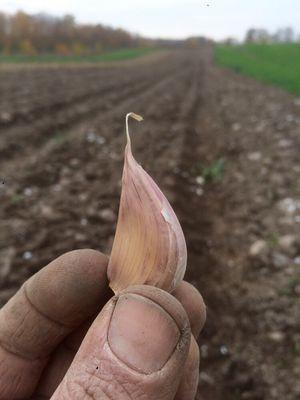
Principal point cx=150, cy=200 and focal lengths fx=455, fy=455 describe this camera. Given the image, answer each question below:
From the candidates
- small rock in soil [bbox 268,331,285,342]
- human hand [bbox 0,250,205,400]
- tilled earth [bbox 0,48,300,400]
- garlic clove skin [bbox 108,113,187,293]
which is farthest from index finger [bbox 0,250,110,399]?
small rock in soil [bbox 268,331,285,342]

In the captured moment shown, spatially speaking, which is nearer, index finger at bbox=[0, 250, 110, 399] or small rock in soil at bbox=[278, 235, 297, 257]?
index finger at bbox=[0, 250, 110, 399]

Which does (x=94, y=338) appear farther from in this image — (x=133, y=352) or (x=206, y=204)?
(x=206, y=204)

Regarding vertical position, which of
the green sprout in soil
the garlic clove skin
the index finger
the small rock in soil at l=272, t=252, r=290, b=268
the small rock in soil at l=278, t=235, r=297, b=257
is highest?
the garlic clove skin

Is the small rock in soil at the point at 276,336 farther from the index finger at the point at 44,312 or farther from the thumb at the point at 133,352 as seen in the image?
the thumb at the point at 133,352

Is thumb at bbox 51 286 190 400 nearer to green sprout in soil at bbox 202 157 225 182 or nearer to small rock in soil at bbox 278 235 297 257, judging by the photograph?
small rock in soil at bbox 278 235 297 257

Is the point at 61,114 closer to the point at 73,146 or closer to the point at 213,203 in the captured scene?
the point at 73,146

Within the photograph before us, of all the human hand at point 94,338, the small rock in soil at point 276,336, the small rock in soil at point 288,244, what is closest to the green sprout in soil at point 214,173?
the small rock in soil at point 288,244

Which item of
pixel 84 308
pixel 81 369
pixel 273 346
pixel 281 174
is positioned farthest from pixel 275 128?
pixel 81 369
